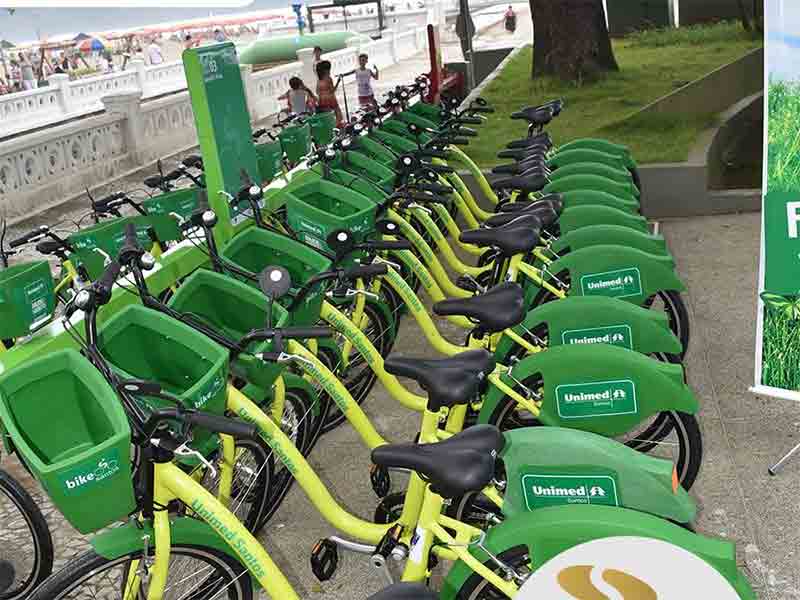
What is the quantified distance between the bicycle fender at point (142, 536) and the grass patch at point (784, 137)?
260cm

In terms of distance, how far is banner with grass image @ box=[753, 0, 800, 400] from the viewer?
3.61 m

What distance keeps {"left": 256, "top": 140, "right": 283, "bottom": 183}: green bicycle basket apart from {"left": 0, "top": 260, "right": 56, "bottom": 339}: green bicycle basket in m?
2.87

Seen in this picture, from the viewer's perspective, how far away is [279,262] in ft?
14.6

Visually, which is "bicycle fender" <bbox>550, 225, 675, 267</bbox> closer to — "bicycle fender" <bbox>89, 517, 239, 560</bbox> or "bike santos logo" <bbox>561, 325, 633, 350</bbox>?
"bike santos logo" <bbox>561, 325, 633, 350</bbox>

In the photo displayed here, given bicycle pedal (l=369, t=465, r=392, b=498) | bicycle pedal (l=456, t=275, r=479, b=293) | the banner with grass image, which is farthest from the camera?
bicycle pedal (l=456, t=275, r=479, b=293)

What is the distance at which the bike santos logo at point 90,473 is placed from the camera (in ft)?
7.79

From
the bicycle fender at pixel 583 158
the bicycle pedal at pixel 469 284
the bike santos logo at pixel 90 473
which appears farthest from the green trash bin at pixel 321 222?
the bike santos logo at pixel 90 473

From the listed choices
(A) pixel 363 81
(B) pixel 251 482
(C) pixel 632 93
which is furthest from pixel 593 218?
(A) pixel 363 81

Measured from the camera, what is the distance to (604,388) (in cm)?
334

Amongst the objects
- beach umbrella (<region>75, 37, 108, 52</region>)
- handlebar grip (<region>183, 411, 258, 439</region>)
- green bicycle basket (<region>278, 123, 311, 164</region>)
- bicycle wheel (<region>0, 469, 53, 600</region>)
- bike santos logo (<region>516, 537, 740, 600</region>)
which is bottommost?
bicycle wheel (<region>0, 469, 53, 600</region>)

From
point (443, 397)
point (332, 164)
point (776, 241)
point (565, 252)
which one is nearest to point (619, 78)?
point (332, 164)

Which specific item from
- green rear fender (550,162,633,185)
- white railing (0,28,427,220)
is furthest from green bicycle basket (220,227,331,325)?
white railing (0,28,427,220)

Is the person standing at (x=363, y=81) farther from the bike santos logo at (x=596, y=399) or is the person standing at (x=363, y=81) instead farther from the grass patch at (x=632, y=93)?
the bike santos logo at (x=596, y=399)

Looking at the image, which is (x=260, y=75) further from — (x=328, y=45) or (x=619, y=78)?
(x=328, y=45)
